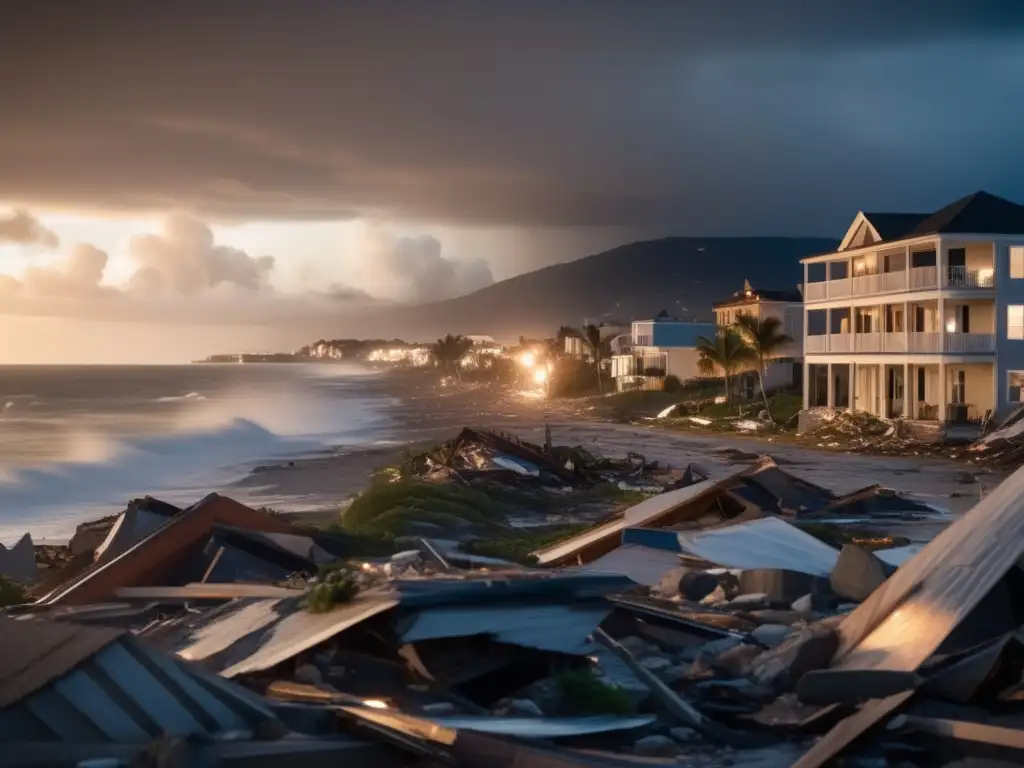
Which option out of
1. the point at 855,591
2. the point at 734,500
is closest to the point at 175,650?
the point at 855,591

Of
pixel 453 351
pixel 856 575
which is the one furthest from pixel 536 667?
pixel 453 351

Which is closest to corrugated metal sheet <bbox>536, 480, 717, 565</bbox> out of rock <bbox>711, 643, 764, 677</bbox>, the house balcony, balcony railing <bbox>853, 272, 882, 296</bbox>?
rock <bbox>711, 643, 764, 677</bbox>

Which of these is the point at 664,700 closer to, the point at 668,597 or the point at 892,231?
the point at 668,597

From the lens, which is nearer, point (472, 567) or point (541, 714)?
point (541, 714)

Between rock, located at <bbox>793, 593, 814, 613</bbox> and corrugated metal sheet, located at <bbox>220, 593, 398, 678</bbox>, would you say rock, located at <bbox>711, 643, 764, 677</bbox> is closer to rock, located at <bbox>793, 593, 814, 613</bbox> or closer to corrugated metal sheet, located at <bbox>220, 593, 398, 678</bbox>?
rock, located at <bbox>793, 593, 814, 613</bbox>

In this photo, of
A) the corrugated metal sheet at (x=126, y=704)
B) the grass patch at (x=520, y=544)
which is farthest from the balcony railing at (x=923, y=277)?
the corrugated metal sheet at (x=126, y=704)

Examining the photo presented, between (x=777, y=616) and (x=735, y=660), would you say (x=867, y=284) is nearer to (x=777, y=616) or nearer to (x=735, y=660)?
(x=777, y=616)
